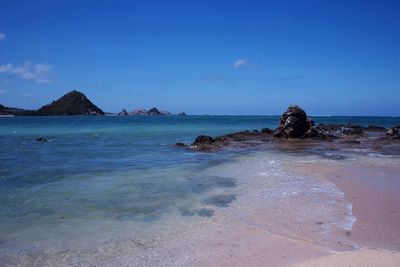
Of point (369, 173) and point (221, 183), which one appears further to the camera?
point (369, 173)

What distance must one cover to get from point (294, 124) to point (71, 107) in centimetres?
14361

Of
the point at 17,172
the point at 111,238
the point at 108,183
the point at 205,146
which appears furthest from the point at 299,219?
the point at 205,146

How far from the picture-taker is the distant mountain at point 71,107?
158500 millimetres

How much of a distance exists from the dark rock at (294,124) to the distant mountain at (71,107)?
140 m

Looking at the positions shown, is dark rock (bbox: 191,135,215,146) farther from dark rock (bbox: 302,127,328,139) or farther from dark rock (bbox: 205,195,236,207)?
dark rock (bbox: 205,195,236,207)

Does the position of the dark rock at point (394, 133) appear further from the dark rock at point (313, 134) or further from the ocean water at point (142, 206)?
the ocean water at point (142, 206)

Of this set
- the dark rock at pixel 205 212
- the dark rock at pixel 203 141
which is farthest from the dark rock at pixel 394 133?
the dark rock at pixel 205 212

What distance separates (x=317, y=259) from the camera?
545 centimetres

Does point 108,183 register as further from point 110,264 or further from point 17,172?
point 110,264

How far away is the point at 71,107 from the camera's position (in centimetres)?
15850

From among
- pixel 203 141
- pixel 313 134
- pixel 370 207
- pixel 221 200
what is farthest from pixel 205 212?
pixel 313 134

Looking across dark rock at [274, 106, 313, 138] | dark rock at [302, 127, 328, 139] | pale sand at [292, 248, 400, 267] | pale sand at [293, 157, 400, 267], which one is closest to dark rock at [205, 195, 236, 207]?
pale sand at [293, 157, 400, 267]

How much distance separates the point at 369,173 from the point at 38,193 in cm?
1034

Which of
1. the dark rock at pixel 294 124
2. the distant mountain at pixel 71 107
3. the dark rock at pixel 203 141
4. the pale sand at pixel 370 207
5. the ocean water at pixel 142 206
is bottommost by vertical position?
the ocean water at pixel 142 206
